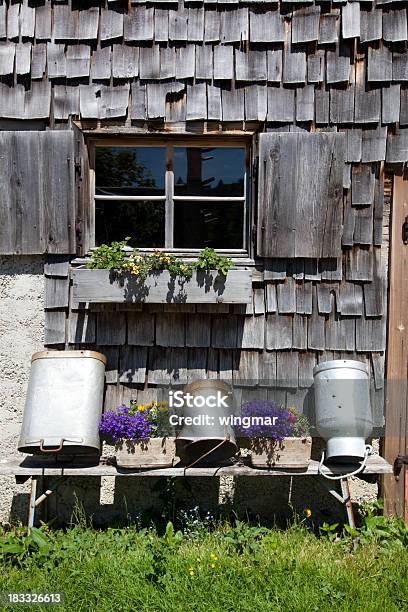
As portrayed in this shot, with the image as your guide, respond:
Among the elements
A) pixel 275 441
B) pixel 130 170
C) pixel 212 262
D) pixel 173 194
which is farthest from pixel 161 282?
pixel 275 441

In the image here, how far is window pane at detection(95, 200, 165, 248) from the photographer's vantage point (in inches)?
161

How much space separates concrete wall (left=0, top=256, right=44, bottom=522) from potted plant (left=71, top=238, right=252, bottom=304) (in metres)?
0.40

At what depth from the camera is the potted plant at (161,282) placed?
3740 millimetres

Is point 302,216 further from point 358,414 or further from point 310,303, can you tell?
point 358,414

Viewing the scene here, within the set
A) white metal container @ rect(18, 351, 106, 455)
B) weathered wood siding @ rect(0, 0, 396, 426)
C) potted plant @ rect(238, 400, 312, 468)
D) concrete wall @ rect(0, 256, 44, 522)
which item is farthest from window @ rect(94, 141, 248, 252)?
potted plant @ rect(238, 400, 312, 468)

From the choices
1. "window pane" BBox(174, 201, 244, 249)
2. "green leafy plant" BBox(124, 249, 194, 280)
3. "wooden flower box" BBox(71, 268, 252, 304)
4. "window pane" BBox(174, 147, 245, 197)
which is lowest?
"wooden flower box" BBox(71, 268, 252, 304)

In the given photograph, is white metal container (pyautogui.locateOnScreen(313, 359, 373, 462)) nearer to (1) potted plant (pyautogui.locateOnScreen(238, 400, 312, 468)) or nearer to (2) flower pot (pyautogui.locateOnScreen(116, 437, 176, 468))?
(1) potted plant (pyautogui.locateOnScreen(238, 400, 312, 468))

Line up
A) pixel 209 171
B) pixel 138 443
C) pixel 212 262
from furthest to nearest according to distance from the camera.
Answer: pixel 209 171 < pixel 212 262 < pixel 138 443

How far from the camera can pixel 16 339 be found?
3.98m

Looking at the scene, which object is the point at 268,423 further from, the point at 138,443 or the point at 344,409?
the point at 138,443

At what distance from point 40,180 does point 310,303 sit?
6.52ft

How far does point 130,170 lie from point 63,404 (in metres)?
1.70

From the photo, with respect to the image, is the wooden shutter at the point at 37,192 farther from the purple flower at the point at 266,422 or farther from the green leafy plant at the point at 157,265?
the purple flower at the point at 266,422

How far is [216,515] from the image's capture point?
3965 millimetres
